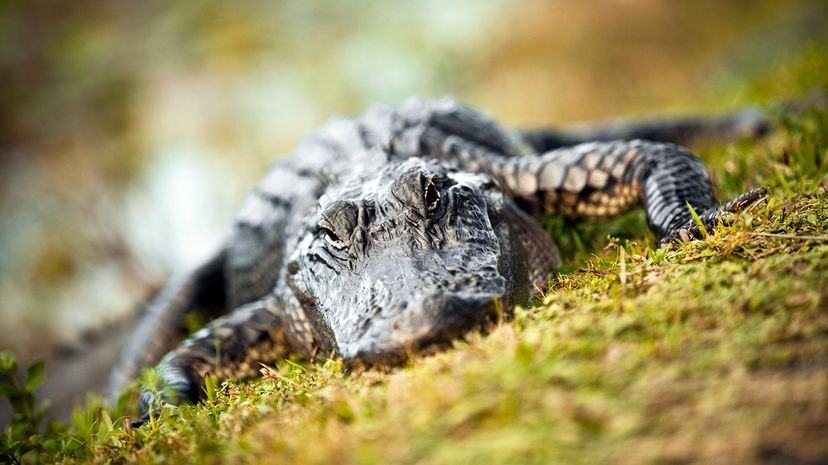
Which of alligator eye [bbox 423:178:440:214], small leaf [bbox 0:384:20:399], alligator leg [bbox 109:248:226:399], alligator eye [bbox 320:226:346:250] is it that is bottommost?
alligator leg [bbox 109:248:226:399]

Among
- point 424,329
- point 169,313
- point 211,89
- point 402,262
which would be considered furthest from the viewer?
point 211,89

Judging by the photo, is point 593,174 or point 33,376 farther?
point 593,174

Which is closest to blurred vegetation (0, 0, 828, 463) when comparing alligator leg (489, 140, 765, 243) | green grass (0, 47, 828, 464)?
green grass (0, 47, 828, 464)

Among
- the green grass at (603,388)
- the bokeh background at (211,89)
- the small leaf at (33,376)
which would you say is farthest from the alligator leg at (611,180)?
the bokeh background at (211,89)

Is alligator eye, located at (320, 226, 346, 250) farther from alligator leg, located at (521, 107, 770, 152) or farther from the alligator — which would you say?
alligator leg, located at (521, 107, 770, 152)

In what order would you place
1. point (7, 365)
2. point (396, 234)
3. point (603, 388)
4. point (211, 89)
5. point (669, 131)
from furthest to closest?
1. point (211, 89)
2. point (669, 131)
3. point (7, 365)
4. point (396, 234)
5. point (603, 388)

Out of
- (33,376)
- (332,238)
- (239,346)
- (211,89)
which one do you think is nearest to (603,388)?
(332,238)

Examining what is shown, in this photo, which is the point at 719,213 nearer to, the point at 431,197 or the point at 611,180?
the point at 611,180
